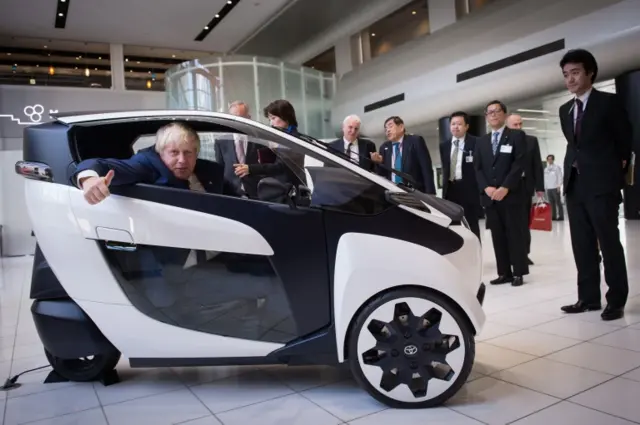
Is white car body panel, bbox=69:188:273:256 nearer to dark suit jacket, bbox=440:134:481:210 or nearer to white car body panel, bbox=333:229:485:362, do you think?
white car body panel, bbox=333:229:485:362

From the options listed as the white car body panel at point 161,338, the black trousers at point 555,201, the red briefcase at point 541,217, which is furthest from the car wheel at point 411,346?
the black trousers at point 555,201

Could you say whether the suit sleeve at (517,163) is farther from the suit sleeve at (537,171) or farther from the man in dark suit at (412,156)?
the suit sleeve at (537,171)

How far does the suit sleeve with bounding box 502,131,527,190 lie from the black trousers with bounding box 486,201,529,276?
0.63 feet

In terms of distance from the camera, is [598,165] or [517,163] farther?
[517,163]

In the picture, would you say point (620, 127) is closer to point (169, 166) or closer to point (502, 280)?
point (502, 280)

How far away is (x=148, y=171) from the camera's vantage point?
2160 mm

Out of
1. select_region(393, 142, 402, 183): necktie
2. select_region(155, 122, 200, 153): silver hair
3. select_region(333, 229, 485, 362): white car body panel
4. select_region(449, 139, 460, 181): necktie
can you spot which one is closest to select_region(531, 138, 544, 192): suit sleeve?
select_region(449, 139, 460, 181): necktie

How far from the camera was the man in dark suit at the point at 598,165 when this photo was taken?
317 centimetres

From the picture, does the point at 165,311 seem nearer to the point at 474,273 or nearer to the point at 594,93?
the point at 474,273

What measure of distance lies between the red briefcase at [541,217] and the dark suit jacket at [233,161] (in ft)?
14.7

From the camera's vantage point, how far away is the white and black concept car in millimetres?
2023

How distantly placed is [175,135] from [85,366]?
4.16 ft

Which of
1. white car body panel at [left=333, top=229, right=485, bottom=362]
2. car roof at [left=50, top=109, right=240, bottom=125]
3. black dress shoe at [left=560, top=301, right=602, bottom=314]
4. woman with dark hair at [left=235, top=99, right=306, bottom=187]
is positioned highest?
car roof at [left=50, top=109, right=240, bottom=125]

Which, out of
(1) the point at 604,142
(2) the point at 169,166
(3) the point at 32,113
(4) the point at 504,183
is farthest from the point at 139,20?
(1) the point at 604,142
